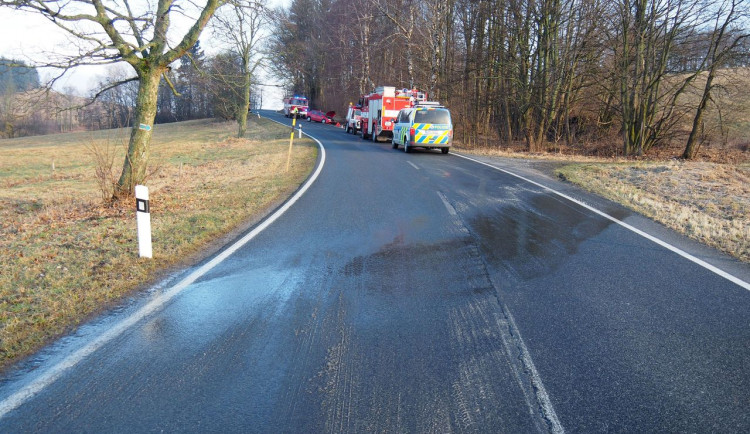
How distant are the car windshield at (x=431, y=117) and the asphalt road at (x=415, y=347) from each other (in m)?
15.4

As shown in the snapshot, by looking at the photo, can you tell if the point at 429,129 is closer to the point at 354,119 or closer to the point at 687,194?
the point at 687,194

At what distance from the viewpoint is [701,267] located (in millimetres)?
6605

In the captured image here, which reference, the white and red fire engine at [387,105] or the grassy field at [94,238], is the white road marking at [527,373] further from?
the white and red fire engine at [387,105]

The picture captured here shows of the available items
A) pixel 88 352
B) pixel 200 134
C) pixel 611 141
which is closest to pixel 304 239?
pixel 88 352

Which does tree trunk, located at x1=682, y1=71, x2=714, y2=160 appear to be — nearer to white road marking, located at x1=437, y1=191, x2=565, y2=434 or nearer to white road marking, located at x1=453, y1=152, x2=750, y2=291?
white road marking, located at x1=453, y1=152, x2=750, y2=291

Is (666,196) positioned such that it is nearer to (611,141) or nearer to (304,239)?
(304,239)

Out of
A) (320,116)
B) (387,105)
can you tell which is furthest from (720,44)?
(320,116)

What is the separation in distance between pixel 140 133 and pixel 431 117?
13.8 metres

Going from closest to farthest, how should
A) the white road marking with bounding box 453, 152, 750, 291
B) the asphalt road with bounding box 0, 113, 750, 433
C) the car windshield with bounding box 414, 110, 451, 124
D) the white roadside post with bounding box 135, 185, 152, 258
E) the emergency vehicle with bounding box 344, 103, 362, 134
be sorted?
the asphalt road with bounding box 0, 113, 750, 433 → the white road marking with bounding box 453, 152, 750, 291 → the white roadside post with bounding box 135, 185, 152, 258 → the car windshield with bounding box 414, 110, 451, 124 → the emergency vehicle with bounding box 344, 103, 362, 134

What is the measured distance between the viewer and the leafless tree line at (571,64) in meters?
23.2

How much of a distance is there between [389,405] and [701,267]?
518cm

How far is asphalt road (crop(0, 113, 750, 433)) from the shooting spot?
330 centimetres

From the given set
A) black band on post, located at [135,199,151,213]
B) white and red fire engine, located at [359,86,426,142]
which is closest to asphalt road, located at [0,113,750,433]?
black band on post, located at [135,199,151,213]

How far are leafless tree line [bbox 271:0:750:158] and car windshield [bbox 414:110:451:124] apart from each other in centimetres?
597
